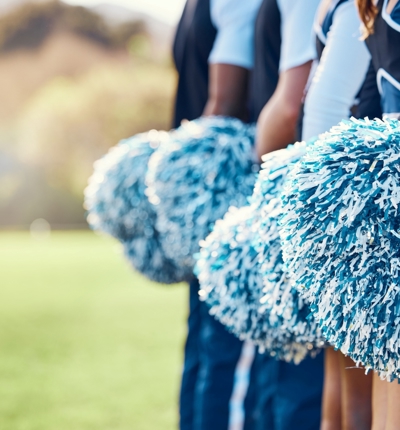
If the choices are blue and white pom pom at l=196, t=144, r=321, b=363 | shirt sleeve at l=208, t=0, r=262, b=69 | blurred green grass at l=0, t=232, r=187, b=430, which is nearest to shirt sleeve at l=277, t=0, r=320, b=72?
blue and white pom pom at l=196, t=144, r=321, b=363

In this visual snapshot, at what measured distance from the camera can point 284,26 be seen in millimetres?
1525

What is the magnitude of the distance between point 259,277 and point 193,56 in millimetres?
1033

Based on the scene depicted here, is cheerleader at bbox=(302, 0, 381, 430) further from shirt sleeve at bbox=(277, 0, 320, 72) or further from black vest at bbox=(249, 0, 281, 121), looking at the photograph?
black vest at bbox=(249, 0, 281, 121)

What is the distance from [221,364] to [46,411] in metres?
1.24

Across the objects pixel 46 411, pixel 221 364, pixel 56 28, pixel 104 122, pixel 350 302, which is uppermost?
pixel 56 28

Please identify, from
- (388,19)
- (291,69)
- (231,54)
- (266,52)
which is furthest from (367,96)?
(231,54)

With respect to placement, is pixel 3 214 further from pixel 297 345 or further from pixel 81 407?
pixel 297 345

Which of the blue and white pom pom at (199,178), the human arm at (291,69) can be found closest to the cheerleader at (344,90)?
the human arm at (291,69)

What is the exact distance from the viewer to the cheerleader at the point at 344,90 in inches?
47.6

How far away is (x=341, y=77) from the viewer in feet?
4.00

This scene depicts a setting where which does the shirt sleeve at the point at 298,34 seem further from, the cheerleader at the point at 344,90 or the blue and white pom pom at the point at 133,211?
the blue and white pom pom at the point at 133,211

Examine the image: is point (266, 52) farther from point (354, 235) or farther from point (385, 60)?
point (354, 235)

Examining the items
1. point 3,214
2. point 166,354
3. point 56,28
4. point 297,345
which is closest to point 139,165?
point 297,345

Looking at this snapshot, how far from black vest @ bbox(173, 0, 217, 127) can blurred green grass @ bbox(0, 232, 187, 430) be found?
4.07ft
